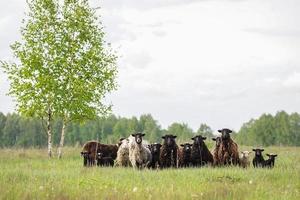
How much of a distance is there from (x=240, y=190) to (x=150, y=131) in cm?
13240

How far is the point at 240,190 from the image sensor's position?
40.7 ft

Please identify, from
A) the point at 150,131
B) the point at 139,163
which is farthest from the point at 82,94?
the point at 150,131

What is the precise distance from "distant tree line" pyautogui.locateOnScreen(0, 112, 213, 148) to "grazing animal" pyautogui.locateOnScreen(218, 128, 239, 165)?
91532 millimetres

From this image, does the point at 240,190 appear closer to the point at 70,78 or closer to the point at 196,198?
the point at 196,198

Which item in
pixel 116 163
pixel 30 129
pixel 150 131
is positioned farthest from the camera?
pixel 150 131

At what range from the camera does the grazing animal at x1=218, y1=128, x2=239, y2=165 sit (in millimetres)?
23141

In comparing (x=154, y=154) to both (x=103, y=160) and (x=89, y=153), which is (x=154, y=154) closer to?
(x=103, y=160)

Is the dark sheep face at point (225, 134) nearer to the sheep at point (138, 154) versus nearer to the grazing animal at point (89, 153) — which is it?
the sheep at point (138, 154)

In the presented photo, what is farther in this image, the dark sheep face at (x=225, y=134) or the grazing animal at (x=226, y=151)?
the dark sheep face at (x=225, y=134)

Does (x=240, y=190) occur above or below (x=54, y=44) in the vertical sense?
below

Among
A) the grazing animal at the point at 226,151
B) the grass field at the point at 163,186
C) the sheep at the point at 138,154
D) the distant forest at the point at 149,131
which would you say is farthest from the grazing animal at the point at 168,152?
the distant forest at the point at 149,131

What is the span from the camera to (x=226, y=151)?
76.1 ft

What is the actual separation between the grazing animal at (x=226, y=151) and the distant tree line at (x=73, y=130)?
300ft

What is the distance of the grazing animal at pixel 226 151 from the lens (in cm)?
2314
